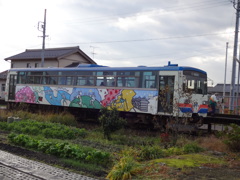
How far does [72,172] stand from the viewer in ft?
23.4

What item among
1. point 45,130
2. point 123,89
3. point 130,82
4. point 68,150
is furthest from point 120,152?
point 123,89

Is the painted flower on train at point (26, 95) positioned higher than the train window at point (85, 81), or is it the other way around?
the train window at point (85, 81)

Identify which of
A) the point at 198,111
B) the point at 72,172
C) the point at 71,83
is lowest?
the point at 72,172

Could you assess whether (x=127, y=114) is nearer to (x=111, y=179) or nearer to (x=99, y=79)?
(x=99, y=79)

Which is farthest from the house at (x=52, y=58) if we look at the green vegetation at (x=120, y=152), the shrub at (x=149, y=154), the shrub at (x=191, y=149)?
the shrub at (x=149, y=154)

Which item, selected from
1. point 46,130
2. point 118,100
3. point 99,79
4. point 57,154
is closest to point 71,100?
point 99,79

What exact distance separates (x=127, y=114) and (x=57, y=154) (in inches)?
362

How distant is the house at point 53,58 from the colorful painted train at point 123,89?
21.2m

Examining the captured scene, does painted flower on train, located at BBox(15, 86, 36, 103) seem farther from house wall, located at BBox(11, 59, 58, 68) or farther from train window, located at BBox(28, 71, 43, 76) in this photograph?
house wall, located at BBox(11, 59, 58, 68)

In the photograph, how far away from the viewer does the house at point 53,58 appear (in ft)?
148

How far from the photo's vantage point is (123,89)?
17.4m

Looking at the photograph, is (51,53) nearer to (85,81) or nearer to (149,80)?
(85,81)

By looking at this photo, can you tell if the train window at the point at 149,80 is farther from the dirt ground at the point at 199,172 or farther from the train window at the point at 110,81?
the dirt ground at the point at 199,172

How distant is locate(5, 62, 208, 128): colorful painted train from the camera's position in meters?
15.5
